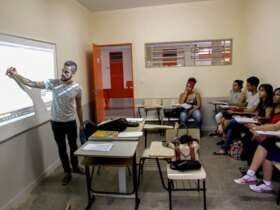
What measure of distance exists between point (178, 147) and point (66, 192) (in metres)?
1.46

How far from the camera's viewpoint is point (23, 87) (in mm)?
2914

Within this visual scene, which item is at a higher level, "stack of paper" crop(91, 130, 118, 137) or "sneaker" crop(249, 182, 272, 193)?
"stack of paper" crop(91, 130, 118, 137)

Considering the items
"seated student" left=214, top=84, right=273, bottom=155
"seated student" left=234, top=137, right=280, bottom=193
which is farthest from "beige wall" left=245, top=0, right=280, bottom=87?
"seated student" left=234, top=137, right=280, bottom=193

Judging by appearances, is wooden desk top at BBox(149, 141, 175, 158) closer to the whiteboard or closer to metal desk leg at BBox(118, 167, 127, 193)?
metal desk leg at BBox(118, 167, 127, 193)

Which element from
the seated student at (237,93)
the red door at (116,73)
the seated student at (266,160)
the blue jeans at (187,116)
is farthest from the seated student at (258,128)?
the red door at (116,73)

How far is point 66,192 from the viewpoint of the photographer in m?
2.91

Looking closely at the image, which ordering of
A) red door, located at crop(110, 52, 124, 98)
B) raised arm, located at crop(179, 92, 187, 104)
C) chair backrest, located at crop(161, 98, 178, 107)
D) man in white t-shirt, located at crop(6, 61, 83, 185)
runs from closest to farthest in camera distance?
man in white t-shirt, located at crop(6, 61, 83, 185) → raised arm, located at crop(179, 92, 187, 104) → chair backrest, located at crop(161, 98, 178, 107) → red door, located at crop(110, 52, 124, 98)

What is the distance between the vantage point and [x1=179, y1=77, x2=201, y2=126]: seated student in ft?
16.2

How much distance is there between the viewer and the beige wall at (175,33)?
5.19 meters

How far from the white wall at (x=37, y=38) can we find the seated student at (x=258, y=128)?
2811mm

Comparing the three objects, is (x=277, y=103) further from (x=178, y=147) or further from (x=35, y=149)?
(x=35, y=149)

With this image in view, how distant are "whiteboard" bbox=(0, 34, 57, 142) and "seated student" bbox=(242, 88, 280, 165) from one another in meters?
2.82

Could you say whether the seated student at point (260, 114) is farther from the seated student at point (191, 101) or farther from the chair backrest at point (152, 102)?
the chair backrest at point (152, 102)

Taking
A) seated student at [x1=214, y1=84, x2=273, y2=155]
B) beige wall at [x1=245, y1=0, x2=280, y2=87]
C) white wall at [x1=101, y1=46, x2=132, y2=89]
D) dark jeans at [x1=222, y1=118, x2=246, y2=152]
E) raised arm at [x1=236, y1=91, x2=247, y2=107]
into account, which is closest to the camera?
seated student at [x1=214, y1=84, x2=273, y2=155]
